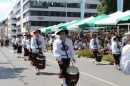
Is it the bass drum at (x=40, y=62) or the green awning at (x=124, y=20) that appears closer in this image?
the bass drum at (x=40, y=62)

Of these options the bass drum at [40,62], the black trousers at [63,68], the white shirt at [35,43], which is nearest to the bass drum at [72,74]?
the black trousers at [63,68]

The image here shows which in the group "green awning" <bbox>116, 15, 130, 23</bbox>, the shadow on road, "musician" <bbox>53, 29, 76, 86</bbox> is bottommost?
the shadow on road

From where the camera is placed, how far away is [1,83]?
30.1ft

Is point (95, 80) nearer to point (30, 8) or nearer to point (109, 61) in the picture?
point (109, 61)

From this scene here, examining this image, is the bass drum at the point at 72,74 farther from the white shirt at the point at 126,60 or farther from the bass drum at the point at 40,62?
the bass drum at the point at 40,62

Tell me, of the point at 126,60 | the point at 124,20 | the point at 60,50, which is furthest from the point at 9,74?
the point at 126,60

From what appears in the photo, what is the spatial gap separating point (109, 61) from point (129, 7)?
27146 millimetres

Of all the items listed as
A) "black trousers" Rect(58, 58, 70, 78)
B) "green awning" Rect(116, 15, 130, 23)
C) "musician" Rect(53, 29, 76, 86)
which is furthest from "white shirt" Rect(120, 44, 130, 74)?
"green awning" Rect(116, 15, 130, 23)

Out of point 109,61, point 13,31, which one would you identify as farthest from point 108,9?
point 13,31

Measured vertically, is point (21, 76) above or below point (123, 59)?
below

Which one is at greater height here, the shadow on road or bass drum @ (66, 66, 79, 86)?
bass drum @ (66, 66, 79, 86)

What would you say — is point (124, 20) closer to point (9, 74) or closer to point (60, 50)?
point (9, 74)

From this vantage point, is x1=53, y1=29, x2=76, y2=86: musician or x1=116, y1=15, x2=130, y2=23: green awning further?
x1=116, y1=15, x2=130, y2=23: green awning

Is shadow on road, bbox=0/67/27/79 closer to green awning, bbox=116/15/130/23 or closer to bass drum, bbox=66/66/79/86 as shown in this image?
bass drum, bbox=66/66/79/86
